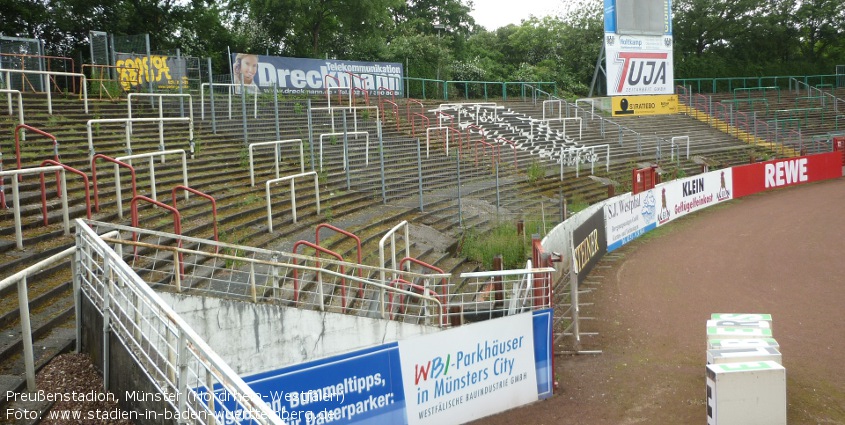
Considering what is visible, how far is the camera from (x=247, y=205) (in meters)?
14.8

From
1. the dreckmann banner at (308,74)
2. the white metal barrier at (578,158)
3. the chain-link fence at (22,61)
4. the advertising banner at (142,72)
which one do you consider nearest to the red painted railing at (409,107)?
the dreckmann banner at (308,74)

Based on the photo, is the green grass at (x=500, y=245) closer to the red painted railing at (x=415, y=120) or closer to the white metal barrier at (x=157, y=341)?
the red painted railing at (x=415, y=120)

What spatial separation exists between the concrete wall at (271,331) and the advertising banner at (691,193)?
55.1ft

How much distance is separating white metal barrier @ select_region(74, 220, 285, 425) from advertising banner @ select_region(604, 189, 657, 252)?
1486cm

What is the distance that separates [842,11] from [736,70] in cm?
1044

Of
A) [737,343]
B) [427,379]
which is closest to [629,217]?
[737,343]

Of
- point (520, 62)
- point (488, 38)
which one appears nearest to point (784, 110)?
point (520, 62)

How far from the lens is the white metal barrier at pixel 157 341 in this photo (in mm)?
4621

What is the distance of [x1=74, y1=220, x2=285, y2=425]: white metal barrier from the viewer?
4.62 metres

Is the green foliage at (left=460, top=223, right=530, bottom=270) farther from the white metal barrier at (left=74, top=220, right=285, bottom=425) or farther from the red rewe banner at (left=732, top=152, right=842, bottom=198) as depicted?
the red rewe banner at (left=732, top=152, right=842, bottom=198)

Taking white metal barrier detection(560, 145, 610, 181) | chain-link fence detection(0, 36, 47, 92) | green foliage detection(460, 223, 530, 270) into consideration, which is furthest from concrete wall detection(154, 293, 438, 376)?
white metal barrier detection(560, 145, 610, 181)

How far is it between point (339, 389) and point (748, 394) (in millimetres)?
4600

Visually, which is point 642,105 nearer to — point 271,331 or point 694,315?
point 694,315

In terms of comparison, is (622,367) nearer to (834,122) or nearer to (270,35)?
(270,35)
